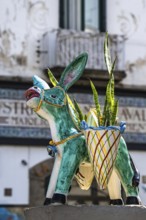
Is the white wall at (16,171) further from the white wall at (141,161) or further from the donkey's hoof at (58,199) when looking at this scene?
the donkey's hoof at (58,199)

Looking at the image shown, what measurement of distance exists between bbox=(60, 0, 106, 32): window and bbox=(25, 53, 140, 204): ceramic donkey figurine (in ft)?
30.8

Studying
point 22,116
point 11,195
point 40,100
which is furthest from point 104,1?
point 40,100

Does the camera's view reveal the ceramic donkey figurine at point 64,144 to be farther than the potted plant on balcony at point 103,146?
Yes

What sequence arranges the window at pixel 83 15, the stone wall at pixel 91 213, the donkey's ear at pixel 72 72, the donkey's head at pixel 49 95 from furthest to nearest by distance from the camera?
1. the window at pixel 83 15
2. the donkey's ear at pixel 72 72
3. the donkey's head at pixel 49 95
4. the stone wall at pixel 91 213

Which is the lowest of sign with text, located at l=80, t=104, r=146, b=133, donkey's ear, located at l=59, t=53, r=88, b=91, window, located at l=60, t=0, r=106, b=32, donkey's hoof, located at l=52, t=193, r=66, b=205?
sign with text, located at l=80, t=104, r=146, b=133

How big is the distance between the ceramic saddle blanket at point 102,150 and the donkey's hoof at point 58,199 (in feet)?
1.17

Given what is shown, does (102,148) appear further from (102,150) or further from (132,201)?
(132,201)

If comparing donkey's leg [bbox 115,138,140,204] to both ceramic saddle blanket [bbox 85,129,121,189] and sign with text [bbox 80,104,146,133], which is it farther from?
sign with text [bbox 80,104,146,133]

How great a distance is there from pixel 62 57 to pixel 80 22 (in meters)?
1.23

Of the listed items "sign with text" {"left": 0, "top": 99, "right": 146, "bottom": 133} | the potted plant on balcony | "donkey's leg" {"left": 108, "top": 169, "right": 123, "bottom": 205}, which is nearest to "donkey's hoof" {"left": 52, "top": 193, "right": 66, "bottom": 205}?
the potted plant on balcony

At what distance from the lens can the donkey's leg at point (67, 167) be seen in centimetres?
885

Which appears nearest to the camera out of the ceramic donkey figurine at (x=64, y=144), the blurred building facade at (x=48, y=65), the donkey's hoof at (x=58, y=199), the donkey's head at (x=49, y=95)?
the donkey's hoof at (x=58, y=199)

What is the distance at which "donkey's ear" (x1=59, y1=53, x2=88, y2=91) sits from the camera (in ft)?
30.8

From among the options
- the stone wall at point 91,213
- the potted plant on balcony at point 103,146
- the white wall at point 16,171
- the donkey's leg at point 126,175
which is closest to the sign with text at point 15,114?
the white wall at point 16,171
